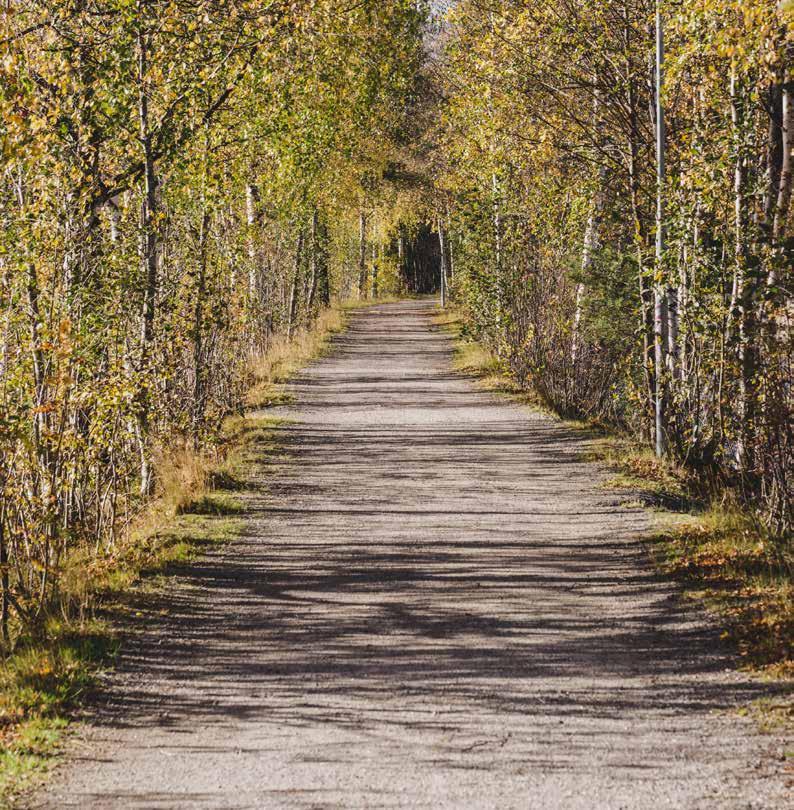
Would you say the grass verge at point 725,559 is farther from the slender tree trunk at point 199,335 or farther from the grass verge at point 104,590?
the slender tree trunk at point 199,335

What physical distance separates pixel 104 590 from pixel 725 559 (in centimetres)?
491

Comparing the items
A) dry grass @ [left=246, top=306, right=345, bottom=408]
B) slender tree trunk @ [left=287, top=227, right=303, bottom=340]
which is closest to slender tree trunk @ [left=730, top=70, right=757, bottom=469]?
dry grass @ [left=246, top=306, right=345, bottom=408]

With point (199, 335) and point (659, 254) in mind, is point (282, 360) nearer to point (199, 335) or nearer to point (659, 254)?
point (199, 335)

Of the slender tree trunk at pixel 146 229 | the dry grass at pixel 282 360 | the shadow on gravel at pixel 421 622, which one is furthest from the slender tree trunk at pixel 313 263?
the shadow on gravel at pixel 421 622

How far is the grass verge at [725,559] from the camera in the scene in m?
7.17

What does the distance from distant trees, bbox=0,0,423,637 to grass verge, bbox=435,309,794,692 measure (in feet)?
15.6

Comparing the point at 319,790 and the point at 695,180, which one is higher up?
the point at 695,180

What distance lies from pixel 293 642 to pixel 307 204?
22.5 metres

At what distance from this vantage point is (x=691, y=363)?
41.4ft

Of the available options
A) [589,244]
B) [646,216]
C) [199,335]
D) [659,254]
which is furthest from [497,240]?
[199,335]

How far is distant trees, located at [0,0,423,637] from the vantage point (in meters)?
8.27

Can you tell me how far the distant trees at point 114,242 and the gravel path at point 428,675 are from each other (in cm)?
137

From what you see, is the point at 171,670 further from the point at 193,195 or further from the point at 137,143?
the point at 193,195

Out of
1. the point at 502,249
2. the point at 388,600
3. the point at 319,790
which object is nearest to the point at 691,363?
the point at 388,600
